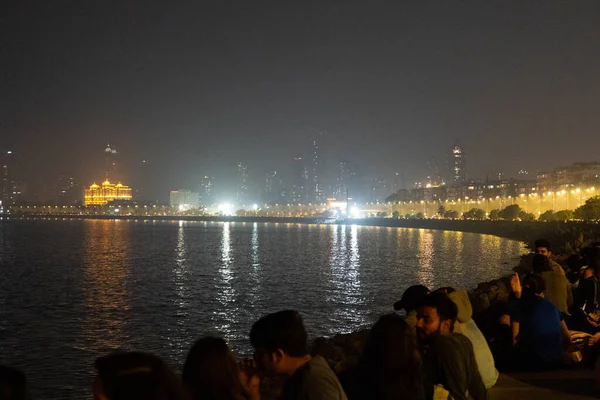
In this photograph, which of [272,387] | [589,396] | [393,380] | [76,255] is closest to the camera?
[393,380]

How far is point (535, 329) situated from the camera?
29.7 ft

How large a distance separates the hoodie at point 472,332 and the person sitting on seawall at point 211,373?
3.41 metres

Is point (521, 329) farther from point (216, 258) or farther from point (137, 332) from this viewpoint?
point (216, 258)

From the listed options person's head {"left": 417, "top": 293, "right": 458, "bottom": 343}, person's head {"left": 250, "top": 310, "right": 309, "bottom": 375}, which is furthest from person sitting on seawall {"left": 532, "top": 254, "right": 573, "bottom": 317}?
person's head {"left": 250, "top": 310, "right": 309, "bottom": 375}

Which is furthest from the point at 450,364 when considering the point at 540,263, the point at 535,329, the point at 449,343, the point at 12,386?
the point at 540,263

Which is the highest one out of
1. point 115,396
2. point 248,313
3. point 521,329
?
point 115,396

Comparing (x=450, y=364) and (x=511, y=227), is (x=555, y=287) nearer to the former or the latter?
(x=450, y=364)

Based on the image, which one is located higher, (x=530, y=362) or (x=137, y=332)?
(x=530, y=362)

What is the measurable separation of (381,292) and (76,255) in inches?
1523

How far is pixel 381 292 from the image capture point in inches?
1271

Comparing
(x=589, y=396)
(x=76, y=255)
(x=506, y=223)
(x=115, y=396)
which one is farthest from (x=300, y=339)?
(x=506, y=223)

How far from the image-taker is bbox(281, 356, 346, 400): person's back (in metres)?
4.06

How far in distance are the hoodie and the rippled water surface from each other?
898cm

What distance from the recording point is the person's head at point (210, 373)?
3641 millimetres
